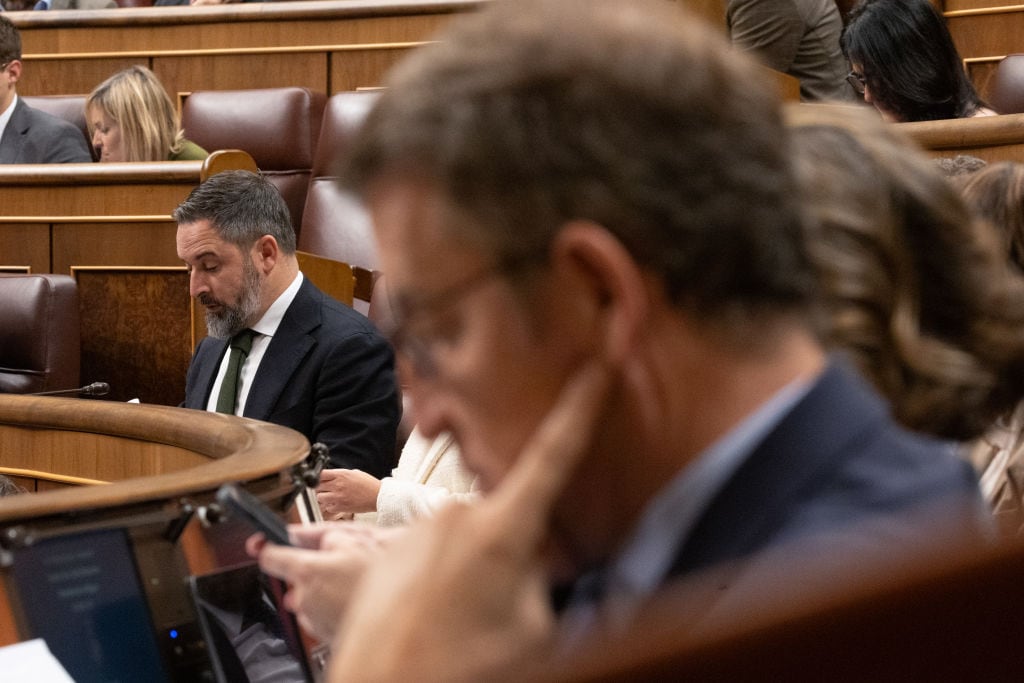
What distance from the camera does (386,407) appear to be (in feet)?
5.08

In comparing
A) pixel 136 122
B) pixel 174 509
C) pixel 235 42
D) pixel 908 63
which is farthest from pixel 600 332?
pixel 235 42

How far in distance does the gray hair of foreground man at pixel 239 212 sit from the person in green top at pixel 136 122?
659mm

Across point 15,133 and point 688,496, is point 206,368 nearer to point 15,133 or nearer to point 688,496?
point 15,133

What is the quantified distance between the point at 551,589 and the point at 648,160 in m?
0.12

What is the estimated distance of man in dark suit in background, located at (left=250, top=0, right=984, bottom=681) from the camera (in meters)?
0.31

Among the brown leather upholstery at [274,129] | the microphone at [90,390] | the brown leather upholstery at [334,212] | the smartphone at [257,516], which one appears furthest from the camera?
the brown leather upholstery at [274,129]

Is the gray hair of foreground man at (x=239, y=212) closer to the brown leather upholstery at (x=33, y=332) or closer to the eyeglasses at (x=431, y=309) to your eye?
the brown leather upholstery at (x=33, y=332)

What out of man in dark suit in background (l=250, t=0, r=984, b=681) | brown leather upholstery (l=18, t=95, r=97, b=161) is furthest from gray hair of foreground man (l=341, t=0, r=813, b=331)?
brown leather upholstery (l=18, t=95, r=97, b=161)

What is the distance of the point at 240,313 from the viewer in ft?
5.22

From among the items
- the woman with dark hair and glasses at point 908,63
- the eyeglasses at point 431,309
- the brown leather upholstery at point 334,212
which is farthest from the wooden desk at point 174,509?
the brown leather upholstery at point 334,212

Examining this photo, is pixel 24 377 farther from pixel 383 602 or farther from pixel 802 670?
pixel 802 670

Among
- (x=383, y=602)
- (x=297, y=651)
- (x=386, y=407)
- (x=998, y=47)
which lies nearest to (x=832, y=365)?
(x=383, y=602)

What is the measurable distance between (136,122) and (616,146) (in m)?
2.12

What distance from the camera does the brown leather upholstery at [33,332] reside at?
1929 mm
